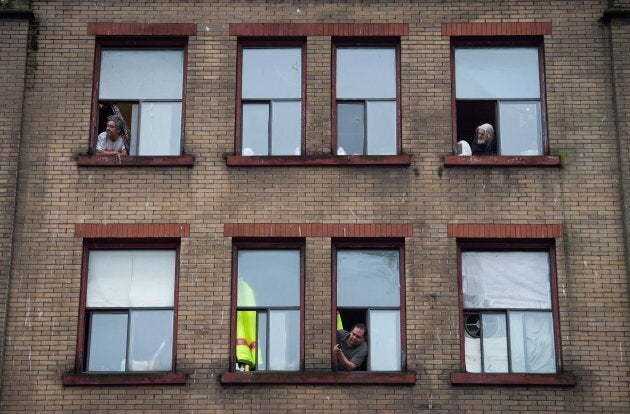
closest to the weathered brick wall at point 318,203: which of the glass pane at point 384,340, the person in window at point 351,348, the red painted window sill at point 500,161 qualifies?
the red painted window sill at point 500,161

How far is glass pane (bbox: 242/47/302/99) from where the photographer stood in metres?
18.0

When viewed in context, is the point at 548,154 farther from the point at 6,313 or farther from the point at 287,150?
the point at 6,313

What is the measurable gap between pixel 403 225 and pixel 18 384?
19.5 ft

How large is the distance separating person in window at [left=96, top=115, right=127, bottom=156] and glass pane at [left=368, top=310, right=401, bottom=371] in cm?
457

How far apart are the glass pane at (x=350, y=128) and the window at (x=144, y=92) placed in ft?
8.01

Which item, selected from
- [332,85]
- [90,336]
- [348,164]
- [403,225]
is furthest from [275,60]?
[90,336]

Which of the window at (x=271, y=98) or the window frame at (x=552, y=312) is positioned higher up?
the window at (x=271, y=98)

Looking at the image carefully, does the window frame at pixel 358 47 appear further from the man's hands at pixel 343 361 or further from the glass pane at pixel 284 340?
the man's hands at pixel 343 361

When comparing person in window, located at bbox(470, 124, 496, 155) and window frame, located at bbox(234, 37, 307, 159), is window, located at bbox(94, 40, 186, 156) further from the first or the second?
person in window, located at bbox(470, 124, 496, 155)

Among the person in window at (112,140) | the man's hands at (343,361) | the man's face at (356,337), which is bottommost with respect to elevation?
the man's hands at (343,361)

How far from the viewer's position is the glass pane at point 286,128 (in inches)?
698

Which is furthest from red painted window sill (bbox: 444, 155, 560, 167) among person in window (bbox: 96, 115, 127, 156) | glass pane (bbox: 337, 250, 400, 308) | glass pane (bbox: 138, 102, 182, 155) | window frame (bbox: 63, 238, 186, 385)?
person in window (bbox: 96, 115, 127, 156)

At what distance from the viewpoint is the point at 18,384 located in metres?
16.4

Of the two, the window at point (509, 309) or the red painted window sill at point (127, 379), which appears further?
the window at point (509, 309)
